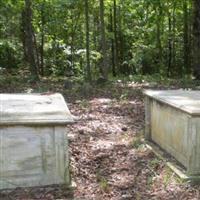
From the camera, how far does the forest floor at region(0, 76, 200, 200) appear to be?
5.10 metres

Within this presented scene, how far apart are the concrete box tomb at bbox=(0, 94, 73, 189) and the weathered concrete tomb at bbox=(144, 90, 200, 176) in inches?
55.0

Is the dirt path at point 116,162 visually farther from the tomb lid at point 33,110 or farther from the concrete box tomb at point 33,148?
the tomb lid at point 33,110

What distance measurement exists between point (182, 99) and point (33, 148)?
2.13 meters

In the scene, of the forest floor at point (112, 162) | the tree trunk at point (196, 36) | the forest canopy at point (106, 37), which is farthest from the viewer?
the forest canopy at point (106, 37)

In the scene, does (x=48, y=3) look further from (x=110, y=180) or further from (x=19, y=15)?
(x=110, y=180)

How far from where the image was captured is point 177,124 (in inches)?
227

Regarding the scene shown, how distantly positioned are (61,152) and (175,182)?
1.38 m

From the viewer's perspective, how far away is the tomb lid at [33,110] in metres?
4.95

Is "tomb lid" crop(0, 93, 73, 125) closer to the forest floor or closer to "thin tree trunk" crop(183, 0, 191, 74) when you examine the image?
the forest floor

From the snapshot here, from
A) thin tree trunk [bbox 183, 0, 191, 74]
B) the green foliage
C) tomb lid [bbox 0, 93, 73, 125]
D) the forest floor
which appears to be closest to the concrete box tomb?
tomb lid [bbox 0, 93, 73, 125]

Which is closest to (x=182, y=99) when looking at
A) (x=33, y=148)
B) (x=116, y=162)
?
(x=116, y=162)

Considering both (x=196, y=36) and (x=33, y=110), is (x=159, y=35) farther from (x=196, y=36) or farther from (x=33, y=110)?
(x=33, y=110)

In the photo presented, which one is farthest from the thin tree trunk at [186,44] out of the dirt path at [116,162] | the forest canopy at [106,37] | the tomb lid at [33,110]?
the tomb lid at [33,110]

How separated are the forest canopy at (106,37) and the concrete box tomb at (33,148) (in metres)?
11.5
